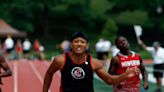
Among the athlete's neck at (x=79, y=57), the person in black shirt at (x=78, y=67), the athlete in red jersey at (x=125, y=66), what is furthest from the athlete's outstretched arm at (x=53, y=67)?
the athlete in red jersey at (x=125, y=66)

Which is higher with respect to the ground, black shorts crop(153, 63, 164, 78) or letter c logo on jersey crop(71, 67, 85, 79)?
letter c logo on jersey crop(71, 67, 85, 79)

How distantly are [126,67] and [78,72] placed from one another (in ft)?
7.29

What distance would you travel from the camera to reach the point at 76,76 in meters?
6.45

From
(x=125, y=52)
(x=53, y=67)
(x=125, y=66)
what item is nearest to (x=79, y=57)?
(x=53, y=67)

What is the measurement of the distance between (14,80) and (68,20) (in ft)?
138

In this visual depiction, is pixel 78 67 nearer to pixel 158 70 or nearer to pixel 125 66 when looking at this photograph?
pixel 125 66

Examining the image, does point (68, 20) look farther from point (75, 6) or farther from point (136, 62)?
point (136, 62)

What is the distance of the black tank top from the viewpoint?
21.1 feet

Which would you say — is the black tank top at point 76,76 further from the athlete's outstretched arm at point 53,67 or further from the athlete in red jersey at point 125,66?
the athlete in red jersey at point 125,66

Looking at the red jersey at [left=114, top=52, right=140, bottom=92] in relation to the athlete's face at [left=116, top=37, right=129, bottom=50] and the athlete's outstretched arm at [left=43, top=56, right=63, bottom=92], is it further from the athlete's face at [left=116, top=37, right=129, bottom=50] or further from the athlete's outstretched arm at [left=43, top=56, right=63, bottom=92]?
the athlete's outstretched arm at [left=43, top=56, right=63, bottom=92]

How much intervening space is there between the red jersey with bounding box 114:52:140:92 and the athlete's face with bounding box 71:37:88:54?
2.11 m

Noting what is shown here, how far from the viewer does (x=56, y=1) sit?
55344 mm

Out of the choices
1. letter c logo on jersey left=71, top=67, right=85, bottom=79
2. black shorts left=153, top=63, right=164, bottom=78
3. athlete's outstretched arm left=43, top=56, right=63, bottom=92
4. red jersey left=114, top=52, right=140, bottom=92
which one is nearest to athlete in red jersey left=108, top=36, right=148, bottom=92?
red jersey left=114, top=52, right=140, bottom=92

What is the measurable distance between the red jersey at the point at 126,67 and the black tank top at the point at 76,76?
1.98 meters
